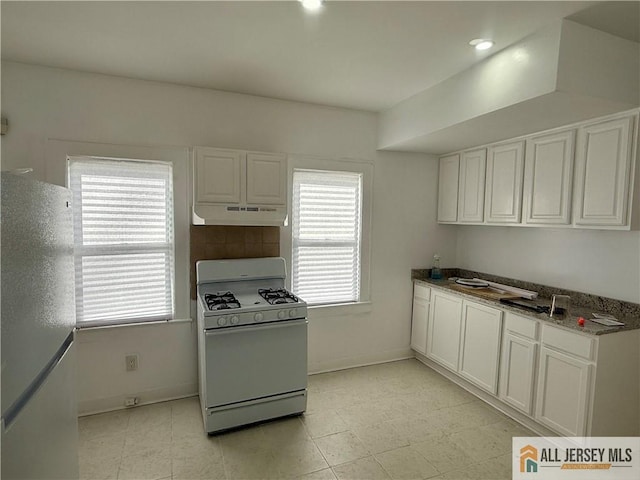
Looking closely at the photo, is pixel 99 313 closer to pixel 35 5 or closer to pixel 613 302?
pixel 35 5

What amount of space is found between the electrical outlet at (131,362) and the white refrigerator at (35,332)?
1.45m

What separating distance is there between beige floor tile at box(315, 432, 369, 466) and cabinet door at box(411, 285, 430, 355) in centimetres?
148

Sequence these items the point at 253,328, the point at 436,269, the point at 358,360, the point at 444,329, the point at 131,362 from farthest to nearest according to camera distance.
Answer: the point at 436,269, the point at 358,360, the point at 444,329, the point at 131,362, the point at 253,328

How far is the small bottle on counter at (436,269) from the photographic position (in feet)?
12.3

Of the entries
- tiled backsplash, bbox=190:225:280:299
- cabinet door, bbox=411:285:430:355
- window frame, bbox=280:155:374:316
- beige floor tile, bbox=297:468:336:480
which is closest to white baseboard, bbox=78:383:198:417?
tiled backsplash, bbox=190:225:280:299

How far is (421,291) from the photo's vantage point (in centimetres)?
367

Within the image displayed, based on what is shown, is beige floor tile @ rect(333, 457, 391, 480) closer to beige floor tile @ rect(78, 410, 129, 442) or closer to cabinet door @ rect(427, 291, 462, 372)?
cabinet door @ rect(427, 291, 462, 372)

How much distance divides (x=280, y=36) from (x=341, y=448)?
2.67 meters

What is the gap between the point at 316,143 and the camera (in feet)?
10.7

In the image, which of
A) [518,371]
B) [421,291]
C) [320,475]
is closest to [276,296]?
[320,475]

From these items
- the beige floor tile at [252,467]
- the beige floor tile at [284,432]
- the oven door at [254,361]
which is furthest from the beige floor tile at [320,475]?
the oven door at [254,361]

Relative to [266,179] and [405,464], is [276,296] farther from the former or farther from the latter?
[405,464]

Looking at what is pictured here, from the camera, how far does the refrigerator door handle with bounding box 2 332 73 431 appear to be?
864 mm

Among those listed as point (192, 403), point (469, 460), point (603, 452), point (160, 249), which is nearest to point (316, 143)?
point (160, 249)
